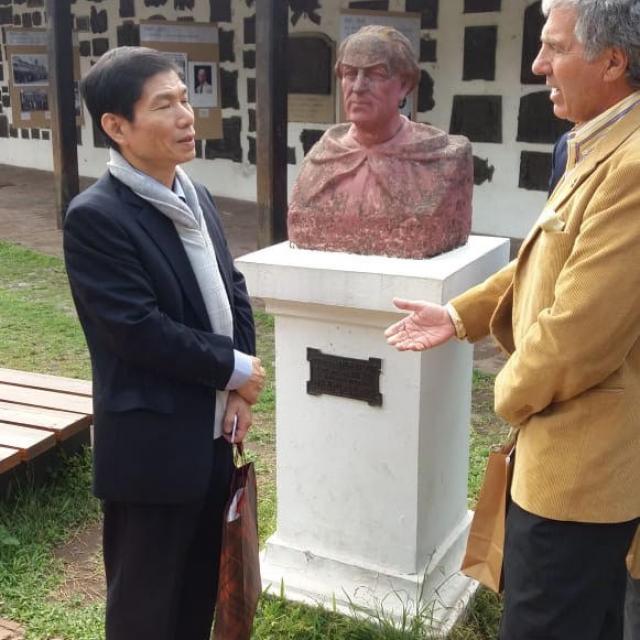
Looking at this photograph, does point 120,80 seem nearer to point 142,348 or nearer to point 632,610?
point 142,348

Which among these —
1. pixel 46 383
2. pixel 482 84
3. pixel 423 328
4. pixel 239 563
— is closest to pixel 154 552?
pixel 239 563

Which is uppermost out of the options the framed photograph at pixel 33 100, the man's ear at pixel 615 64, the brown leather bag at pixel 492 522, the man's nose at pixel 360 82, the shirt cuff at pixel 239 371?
the man's ear at pixel 615 64

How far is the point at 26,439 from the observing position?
10.00ft

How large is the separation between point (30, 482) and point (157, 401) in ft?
5.61

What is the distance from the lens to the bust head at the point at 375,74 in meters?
2.40

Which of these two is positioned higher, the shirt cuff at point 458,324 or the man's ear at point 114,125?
the man's ear at point 114,125

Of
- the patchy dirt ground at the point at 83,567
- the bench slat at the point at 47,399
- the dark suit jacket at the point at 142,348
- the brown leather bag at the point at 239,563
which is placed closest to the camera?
the dark suit jacket at the point at 142,348

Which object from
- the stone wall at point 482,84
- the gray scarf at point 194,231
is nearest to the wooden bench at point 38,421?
the gray scarf at point 194,231

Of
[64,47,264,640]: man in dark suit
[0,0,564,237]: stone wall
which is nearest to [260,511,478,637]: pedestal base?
[64,47,264,640]: man in dark suit

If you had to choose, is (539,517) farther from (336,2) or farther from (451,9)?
(336,2)

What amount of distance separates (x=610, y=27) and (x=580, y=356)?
1.82 ft

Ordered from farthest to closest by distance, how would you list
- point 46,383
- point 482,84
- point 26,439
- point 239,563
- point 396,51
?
point 482,84 → point 46,383 → point 26,439 → point 396,51 → point 239,563

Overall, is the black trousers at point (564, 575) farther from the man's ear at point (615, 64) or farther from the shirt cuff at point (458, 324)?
the man's ear at point (615, 64)

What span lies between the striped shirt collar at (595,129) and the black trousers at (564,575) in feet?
2.24
